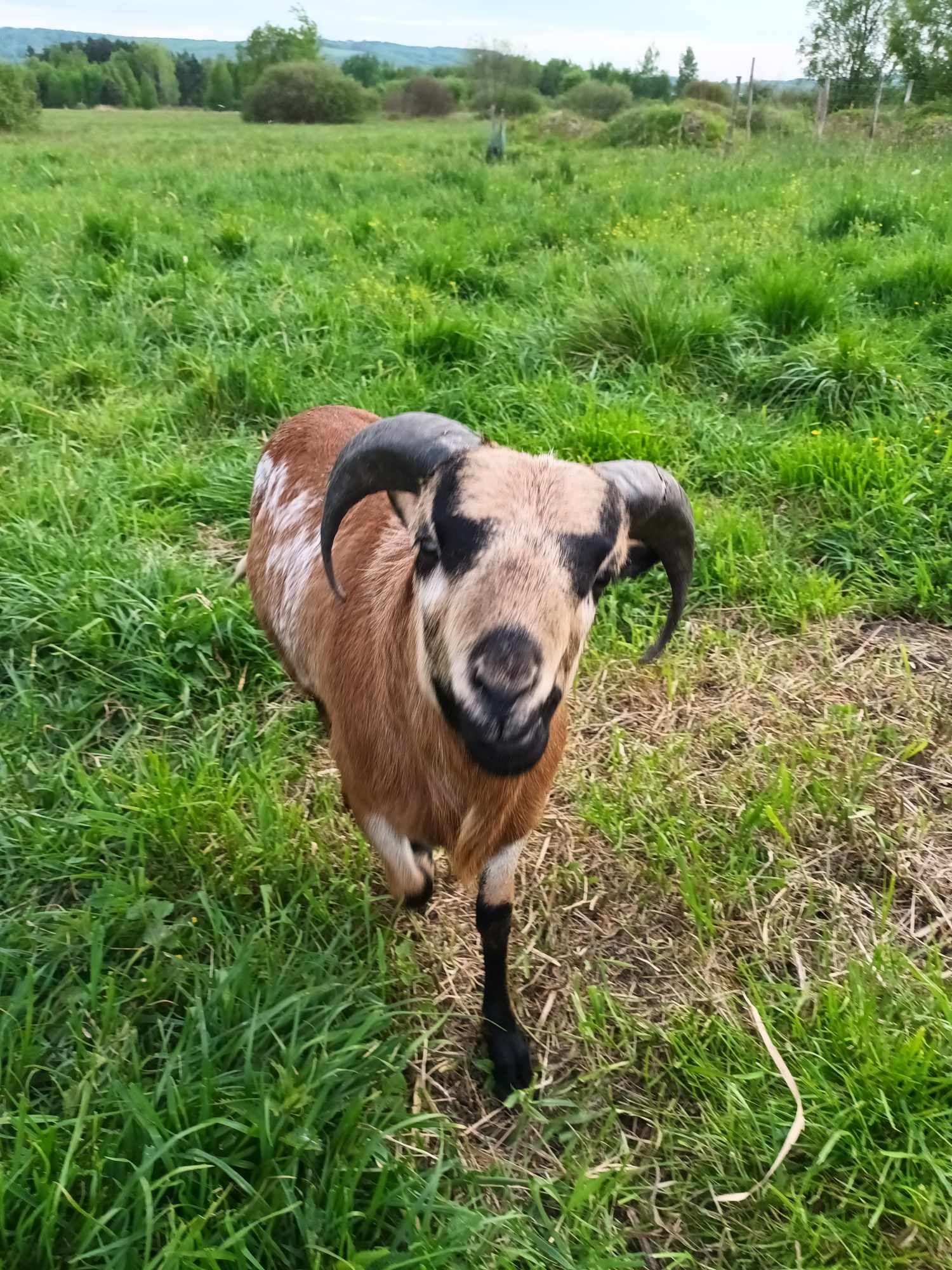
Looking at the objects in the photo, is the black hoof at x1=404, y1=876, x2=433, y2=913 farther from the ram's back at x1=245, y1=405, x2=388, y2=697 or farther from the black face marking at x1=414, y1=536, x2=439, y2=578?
the black face marking at x1=414, y1=536, x2=439, y2=578

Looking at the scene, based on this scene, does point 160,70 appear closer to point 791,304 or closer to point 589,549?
point 791,304

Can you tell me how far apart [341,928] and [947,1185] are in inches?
61.0

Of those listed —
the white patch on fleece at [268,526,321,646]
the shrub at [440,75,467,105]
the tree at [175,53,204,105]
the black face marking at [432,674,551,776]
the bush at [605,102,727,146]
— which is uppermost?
the tree at [175,53,204,105]

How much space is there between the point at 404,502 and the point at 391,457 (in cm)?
16

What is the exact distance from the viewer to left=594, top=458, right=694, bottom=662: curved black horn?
201 centimetres

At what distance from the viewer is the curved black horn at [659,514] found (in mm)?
2014

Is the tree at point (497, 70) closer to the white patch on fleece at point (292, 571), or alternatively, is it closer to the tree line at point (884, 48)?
the tree line at point (884, 48)

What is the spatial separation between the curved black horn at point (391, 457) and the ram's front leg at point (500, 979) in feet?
2.98

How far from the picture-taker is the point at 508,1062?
2.30m

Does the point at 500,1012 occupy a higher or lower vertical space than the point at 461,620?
lower

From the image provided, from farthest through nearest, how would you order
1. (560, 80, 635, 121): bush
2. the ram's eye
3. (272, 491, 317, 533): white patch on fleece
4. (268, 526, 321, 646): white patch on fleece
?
(560, 80, 635, 121): bush → (272, 491, 317, 533): white patch on fleece → (268, 526, 321, 646): white patch on fleece → the ram's eye

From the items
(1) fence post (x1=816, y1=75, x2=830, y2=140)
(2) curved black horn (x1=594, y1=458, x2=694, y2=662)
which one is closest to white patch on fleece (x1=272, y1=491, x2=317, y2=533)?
(2) curved black horn (x1=594, y1=458, x2=694, y2=662)

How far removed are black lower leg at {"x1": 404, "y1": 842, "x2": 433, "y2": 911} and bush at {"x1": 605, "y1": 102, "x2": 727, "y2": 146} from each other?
17301 mm

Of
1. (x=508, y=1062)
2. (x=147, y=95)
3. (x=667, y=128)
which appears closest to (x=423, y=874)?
(x=508, y=1062)
